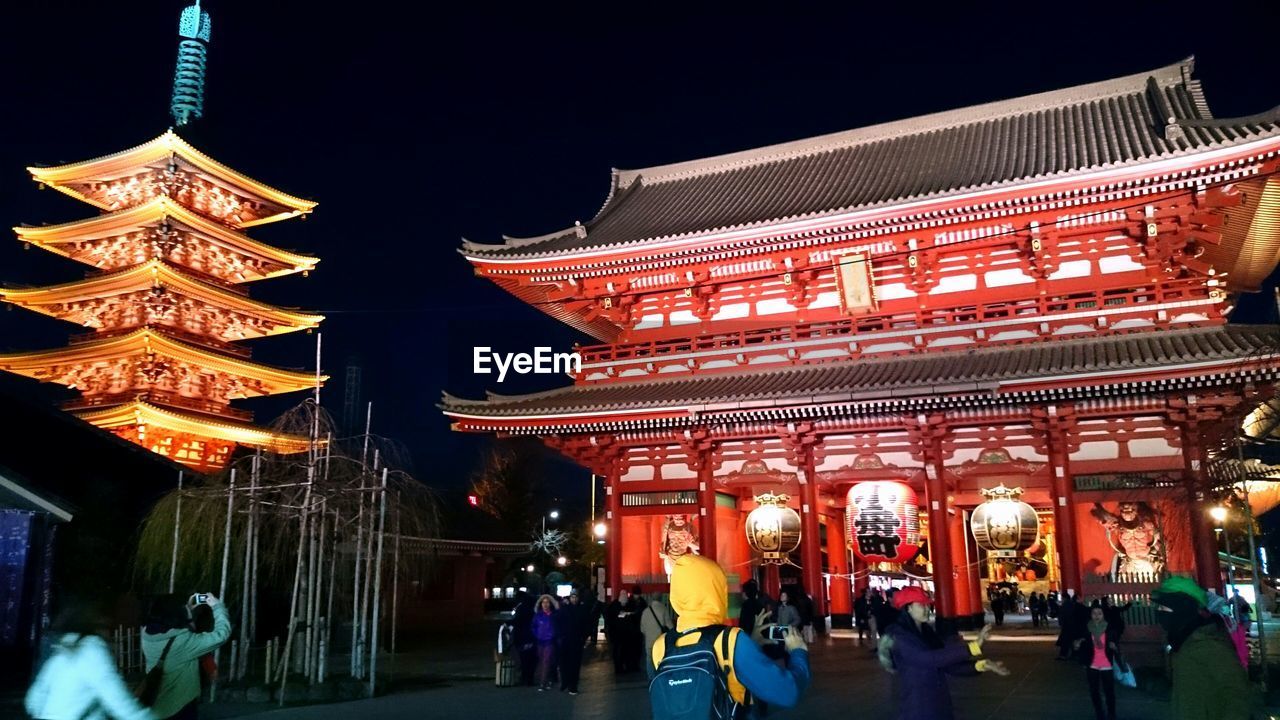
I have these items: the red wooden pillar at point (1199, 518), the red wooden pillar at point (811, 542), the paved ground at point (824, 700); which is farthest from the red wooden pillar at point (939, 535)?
the red wooden pillar at point (1199, 518)

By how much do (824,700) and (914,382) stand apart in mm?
7911

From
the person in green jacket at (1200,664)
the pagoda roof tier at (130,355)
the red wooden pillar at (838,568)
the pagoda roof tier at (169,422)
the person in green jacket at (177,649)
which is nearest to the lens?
the person in green jacket at (1200,664)

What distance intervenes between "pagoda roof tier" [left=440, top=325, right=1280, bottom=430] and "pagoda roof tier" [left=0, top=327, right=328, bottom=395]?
14.7 meters

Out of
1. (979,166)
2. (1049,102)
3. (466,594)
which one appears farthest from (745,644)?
(466,594)

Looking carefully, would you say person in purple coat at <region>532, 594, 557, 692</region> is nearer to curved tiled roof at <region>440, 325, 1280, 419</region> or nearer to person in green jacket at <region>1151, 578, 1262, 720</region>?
curved tiled roof at <region>440, 325, 1280, 419</region>

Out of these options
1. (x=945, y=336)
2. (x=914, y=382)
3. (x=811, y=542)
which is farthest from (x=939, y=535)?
(x=945, y=336)

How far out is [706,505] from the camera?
69.7ft

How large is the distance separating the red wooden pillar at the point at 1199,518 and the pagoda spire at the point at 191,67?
39.5 m

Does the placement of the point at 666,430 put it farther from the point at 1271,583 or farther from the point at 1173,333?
the point at 1271,583

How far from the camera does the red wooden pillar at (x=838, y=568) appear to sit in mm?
23141

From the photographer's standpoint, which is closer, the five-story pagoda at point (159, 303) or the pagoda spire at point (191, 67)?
the five-story pagoda at point (159, 303)

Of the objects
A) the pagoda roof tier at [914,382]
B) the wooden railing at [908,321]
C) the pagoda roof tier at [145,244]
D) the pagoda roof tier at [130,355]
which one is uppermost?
the pagoda roof tier at [145,244]

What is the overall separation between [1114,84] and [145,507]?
25532mm

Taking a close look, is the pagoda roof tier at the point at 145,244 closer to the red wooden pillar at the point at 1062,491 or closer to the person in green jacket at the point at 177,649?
the red wooden pillar at the point at 1062,491
